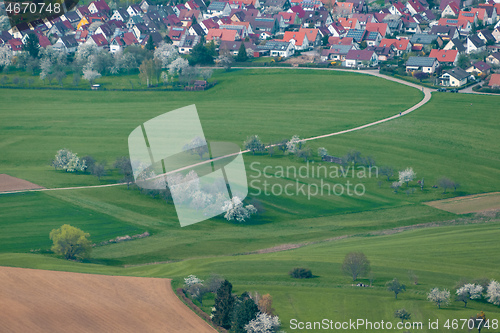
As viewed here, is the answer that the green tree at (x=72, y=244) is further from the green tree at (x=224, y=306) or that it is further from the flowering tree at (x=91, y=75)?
the flowering tree at (x=91, y=75)

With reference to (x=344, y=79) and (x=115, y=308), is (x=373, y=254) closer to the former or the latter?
(x=115, y=308)

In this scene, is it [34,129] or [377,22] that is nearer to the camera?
[34,129]

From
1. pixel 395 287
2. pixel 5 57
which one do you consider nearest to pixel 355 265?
pixel 395 287

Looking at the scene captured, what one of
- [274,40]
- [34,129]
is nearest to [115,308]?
[34,129]

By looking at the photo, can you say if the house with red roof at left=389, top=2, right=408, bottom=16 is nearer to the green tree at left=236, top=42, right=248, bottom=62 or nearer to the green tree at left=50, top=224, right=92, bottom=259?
the green tree at left=236, top=42, right=248, bottom=62

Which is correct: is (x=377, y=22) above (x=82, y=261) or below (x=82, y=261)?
above

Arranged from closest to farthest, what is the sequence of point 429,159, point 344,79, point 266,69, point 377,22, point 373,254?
point 373,254 → point 429,159 → point 344,79 → point 266,69 → point 377,22

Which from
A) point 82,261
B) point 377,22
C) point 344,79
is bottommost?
point 82,261
